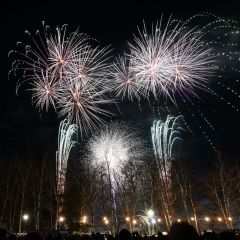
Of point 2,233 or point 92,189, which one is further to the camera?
point 92,189

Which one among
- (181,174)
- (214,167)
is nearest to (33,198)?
(181,174)

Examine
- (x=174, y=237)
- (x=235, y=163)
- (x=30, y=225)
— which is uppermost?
(x=235, y=163)

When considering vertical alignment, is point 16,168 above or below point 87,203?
above

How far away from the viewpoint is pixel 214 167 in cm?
5266

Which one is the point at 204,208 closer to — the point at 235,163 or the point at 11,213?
the point at 235,163

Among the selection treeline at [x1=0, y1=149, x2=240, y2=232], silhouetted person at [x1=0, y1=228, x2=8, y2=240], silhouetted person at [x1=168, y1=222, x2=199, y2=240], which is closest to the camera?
silhouetted person at [x1=168, y1=222, x2=199, y2=240]

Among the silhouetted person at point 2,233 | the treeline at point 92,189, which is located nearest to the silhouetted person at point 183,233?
the silhouetted person at point 2,233

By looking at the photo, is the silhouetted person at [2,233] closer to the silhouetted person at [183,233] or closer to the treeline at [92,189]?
the silhouetted person at [183,233]

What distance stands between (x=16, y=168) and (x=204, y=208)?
29162mm

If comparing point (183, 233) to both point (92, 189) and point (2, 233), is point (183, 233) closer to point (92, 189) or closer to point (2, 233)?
point (2, 233)

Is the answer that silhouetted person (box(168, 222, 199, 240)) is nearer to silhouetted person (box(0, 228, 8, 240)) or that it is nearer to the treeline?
silhouetted person (box(0, 228, 8, 240))

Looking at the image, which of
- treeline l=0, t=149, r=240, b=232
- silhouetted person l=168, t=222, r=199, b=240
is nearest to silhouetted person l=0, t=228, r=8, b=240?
silhouetted person l=168, t=222, r=199, b=240

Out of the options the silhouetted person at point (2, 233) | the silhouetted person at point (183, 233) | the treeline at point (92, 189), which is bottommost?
the silhouetted person at point (183, 233)

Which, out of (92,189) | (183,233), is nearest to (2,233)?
(183,233)
